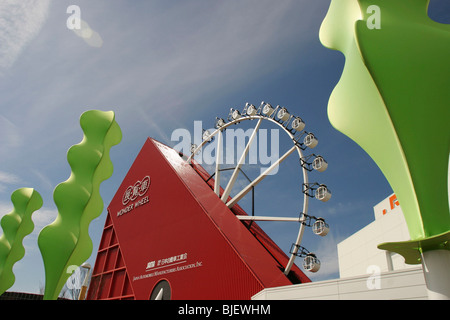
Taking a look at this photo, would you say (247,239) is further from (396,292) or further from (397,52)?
(397,52)

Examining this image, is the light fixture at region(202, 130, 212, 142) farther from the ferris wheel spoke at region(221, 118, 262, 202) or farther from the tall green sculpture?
the tall green sculpture

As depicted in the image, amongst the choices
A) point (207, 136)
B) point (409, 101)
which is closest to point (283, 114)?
point (207, 136)

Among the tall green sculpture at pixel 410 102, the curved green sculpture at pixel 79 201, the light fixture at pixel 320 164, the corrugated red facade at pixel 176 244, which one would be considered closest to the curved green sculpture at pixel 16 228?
the curved green sculpture at pixel 79 201

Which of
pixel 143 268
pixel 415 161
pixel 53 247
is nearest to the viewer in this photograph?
pixel 415 161

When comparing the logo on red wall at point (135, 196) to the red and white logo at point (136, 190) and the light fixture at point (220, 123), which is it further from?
the light fixture at point (220, 123)

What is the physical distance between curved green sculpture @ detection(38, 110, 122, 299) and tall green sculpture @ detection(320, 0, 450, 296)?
9050 millimetres

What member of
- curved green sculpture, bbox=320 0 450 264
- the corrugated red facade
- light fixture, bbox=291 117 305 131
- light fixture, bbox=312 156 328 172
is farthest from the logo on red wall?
curved green sculpture, bbox=320 0 450 264

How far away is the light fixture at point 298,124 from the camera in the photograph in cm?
1712

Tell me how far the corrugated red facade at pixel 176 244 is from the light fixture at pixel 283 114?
17.5 feet

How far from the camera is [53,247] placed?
1077cm

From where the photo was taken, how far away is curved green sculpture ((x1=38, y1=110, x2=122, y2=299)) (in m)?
10.8

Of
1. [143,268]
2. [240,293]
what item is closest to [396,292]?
[240,293]

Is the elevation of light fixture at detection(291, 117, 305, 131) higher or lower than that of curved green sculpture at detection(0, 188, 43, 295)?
higher
